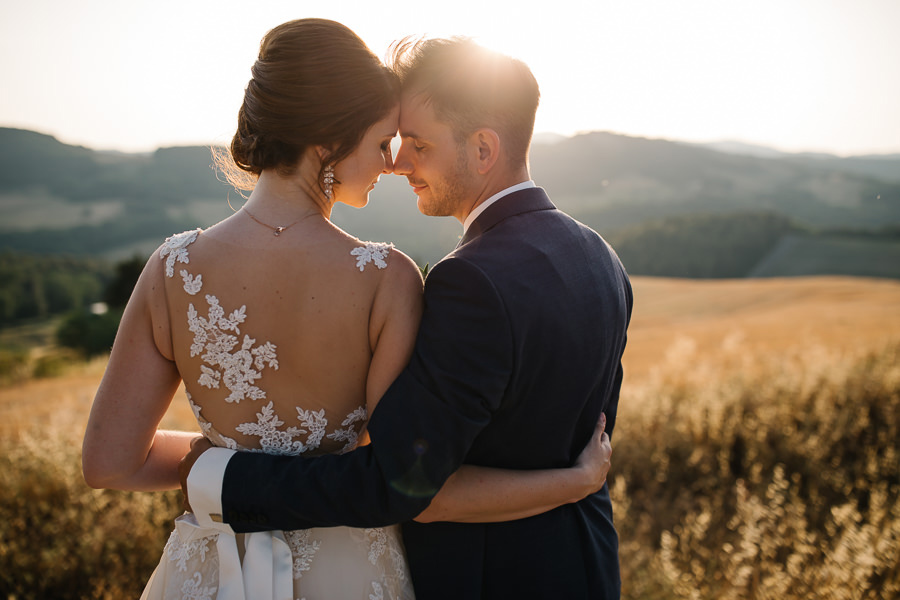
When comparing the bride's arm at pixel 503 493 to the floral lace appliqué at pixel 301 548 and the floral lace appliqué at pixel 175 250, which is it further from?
the floral lace appliqué at pixel 175 250

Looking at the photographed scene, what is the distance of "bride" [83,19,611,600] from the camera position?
1893 millimetres

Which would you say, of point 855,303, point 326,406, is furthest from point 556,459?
point 855,303

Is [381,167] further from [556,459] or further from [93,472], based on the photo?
[93,472]

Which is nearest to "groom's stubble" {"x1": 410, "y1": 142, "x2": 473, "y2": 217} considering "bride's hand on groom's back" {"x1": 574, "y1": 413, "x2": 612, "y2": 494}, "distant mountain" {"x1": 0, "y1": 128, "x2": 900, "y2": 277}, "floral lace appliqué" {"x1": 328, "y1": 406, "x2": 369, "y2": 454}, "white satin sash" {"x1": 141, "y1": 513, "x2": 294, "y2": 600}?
"floral lace appliqué" {"x1": 328, "y1": 406, "x2": 369, "y2": 454}

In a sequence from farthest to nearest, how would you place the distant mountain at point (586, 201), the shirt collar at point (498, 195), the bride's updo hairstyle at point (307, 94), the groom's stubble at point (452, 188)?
the distant mountain at point (586, 201) < the groom's stubble at point (452, 188) < the shirt collar at point (498, 195) < the bride's updo hairstyle at point (307, 94)

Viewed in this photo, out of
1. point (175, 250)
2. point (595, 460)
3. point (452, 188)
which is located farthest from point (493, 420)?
point (175, 250)

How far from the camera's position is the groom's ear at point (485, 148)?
91.7 inches

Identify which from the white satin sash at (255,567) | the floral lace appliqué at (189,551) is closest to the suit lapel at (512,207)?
the white satin sash at (255,567)

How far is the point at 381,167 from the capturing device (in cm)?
221

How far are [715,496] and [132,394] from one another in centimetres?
510

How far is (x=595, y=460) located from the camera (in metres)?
2.18

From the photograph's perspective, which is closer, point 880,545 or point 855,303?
point 880,545

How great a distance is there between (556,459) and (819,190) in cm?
14734

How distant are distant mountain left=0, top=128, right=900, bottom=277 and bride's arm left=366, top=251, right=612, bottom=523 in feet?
239
